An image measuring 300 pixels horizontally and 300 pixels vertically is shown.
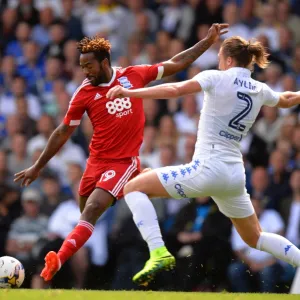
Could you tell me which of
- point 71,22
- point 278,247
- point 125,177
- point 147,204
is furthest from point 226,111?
point 71,22

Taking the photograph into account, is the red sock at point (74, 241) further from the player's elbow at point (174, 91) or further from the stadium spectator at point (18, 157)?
the stadium spectator at point (18, 157)

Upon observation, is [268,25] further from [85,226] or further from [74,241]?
[74,241]

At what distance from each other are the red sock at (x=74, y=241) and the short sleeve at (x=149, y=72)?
1673mm

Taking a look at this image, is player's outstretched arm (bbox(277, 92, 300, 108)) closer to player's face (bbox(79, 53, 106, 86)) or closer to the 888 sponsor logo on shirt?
the 888 sponsor logo on shirt

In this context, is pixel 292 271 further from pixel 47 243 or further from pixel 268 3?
pixel 268 3

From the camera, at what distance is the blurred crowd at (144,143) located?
432 inches

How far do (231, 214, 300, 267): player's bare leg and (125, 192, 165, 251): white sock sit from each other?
86 centimetres

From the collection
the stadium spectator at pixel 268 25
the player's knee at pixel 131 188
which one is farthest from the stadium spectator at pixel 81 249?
the stadium spectator at pixel 268 25

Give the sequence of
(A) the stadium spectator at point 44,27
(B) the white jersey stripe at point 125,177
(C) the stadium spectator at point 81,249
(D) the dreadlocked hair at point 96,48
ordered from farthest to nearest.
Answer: (A) the stadium spectator at point 44,27 → (C) the stadium spectator at point 81,249 → (D) the dreadlocked hair at point 96,48 → (B) the white jersey stripe at point 125,177

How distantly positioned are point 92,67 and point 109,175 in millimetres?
1083

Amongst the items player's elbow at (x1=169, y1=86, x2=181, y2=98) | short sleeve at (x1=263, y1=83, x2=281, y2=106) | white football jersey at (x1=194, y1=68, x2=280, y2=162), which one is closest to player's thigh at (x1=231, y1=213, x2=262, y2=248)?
white football jersey at (x1=194, y1=68, x2=280, y2=162)

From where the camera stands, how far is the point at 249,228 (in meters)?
8.16

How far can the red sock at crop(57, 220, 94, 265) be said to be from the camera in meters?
8.57

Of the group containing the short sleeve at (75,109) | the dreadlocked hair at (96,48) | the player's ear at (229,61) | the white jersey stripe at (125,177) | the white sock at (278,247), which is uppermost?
the player's ear at (229,61)
